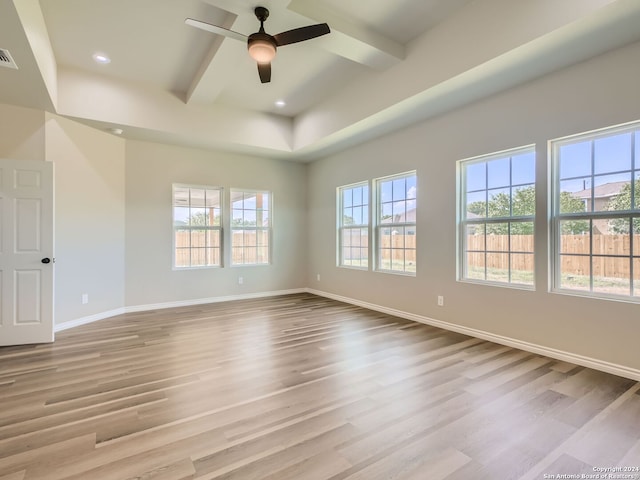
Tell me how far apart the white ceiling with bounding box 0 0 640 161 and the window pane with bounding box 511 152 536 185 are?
79 cm

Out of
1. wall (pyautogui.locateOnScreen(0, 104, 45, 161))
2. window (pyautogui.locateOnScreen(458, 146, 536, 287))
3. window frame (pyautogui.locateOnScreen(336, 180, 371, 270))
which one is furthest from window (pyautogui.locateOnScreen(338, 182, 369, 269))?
wall (pyautogui.locateOnScreen(0, 104, 45, 161))

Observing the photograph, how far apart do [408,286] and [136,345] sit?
3565mm

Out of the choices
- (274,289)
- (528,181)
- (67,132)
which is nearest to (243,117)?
(67,132)

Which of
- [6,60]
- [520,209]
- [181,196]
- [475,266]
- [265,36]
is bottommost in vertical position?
[475,266]

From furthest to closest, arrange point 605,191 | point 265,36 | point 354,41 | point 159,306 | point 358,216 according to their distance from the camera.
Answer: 1. point 358,216
2. point 159,306
3. point 354,41
4. point 605,191
5. point 265,36

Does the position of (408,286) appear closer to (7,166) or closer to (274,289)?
(274,289)

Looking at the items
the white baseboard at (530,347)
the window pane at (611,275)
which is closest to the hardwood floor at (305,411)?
the white baseboard at (530,347)

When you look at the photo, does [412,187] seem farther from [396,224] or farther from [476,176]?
[476,176]

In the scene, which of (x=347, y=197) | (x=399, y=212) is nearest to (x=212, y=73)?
(x=347, y=197)

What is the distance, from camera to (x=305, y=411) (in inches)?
88.6

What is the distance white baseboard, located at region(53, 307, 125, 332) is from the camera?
4.23m

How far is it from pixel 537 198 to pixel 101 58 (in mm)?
5254

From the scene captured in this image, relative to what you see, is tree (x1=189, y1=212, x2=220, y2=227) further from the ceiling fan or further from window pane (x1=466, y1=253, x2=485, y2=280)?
window pane (x1=466, y1=253, x2=485, y2=280)

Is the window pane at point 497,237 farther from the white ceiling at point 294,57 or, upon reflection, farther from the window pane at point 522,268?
the white ceiling at point 294,57
